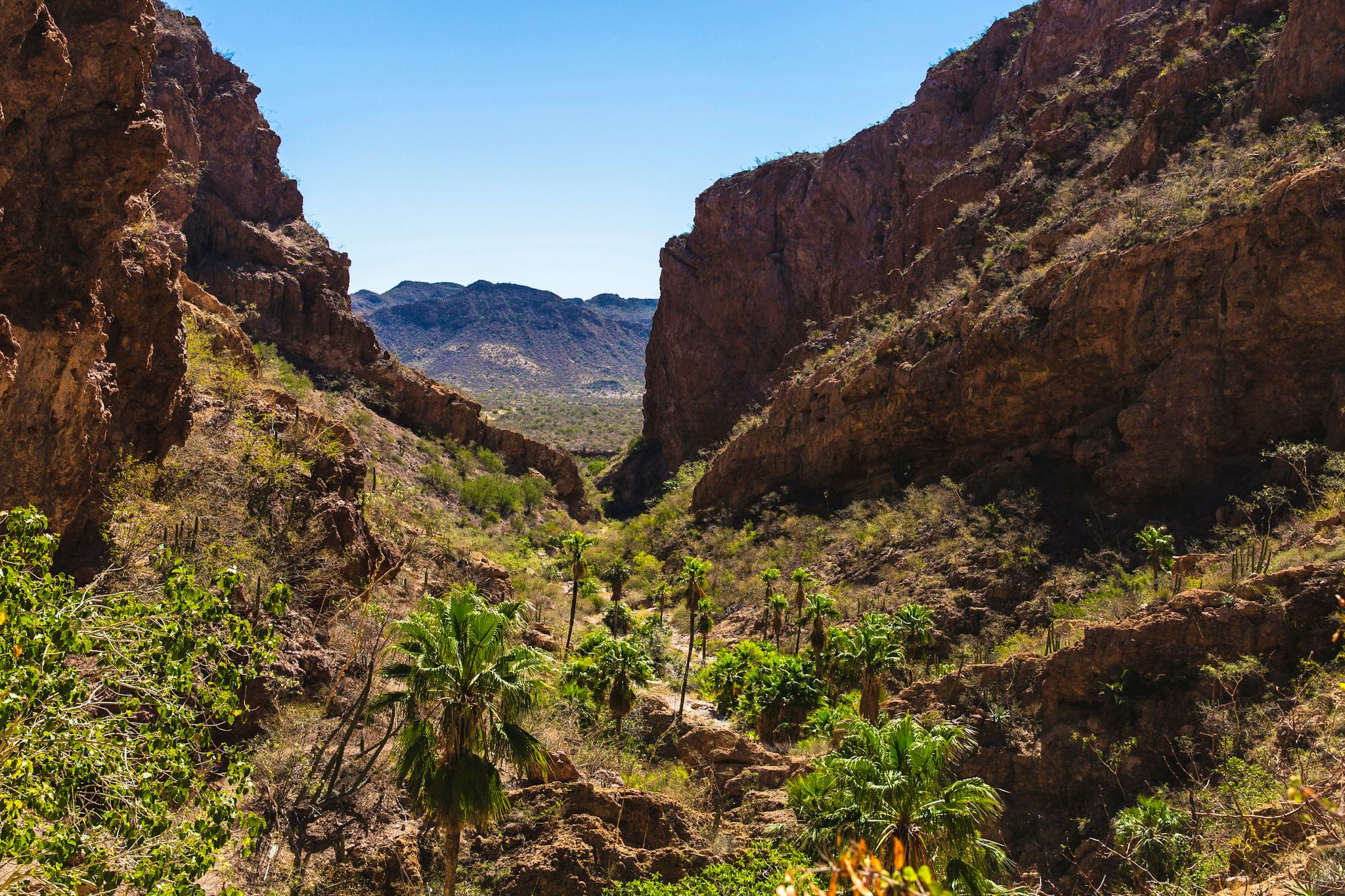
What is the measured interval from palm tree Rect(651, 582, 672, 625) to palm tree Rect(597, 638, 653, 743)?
74.5ft

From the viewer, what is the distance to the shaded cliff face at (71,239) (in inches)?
496

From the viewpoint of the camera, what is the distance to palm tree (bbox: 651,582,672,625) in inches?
1945

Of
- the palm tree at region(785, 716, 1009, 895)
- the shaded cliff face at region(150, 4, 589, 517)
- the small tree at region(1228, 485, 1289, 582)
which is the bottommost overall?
the palm tree at region(785, 716, 1009, 895)

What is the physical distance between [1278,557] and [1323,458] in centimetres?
747

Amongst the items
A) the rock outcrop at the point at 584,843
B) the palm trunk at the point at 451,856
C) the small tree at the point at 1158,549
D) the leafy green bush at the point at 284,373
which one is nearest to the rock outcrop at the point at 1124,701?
the rock outcrop at the point at 584,843

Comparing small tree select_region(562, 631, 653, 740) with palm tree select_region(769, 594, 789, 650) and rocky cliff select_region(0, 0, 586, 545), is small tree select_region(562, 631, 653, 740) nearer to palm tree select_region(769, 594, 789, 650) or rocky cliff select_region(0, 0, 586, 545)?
palm tree select_region(769, 594, 789, 650)

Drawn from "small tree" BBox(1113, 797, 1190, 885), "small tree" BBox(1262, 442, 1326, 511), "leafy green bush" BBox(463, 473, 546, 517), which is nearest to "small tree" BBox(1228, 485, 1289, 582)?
"small tree" BBox(1262, 442, 1326, 511)

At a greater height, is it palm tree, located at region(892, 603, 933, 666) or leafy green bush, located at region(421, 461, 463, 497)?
leafy green bush, located at region(421, 461, 463, 497)

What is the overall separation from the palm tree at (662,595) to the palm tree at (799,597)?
31.5 feet

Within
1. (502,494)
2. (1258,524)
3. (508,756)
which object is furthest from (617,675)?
(502,494)

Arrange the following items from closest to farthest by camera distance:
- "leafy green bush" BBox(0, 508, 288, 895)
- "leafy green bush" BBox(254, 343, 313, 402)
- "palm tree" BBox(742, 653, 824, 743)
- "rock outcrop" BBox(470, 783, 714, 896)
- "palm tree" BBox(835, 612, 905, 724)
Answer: "leafy green bush" BBox(0, 508, 288, 895)
"rock outcrop" BBox(470, 783, 714, 896)
"palm tree" BBox(835, 612, 905, 724)
"palm tree" BBox(742, 653, 824, 743)
"leafy green bush" BBox(254, 343, 313, 402)

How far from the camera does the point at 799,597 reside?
3441cm

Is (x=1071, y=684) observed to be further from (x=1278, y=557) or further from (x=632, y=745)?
(x=632, y=745)

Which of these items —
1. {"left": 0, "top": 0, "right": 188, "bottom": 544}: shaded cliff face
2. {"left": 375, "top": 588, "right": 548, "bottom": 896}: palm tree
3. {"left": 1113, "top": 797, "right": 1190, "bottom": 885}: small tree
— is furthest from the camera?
{"left": 1113, "top": 797, "right": 1190, "bottom": 885}: small tree
